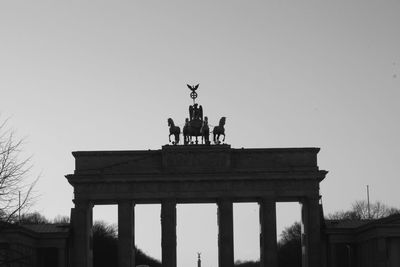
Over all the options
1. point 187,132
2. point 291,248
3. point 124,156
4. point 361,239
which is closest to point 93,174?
point 124,156

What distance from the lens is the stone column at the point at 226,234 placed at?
89.2m

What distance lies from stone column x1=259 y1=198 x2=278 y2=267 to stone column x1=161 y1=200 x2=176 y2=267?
8.16 meters

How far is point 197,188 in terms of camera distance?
8938 centimetres

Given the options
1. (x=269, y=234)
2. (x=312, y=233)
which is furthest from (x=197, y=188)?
(x=312, y=233)

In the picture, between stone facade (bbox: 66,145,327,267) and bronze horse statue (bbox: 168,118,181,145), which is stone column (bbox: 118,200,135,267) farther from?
bronze horse statue (bbox: 168,118,181,145)

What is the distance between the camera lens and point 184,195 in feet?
293

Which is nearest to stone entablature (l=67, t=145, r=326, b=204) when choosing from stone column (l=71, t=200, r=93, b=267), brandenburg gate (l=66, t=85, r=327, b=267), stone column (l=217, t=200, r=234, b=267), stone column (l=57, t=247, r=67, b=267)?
A: brandenburg gate (l=66, t=85, r=327, b=267)

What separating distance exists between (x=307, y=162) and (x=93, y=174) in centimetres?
1967

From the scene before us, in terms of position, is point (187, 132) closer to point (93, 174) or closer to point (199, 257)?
point (93, 174)

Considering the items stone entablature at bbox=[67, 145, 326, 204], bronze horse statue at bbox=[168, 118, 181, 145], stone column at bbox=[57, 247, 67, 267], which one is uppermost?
bronze horse statue at bbox=[168, 118, 181, 145]

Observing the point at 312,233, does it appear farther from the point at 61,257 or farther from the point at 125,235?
the point at 61,257

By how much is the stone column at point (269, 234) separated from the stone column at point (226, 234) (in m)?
3.00

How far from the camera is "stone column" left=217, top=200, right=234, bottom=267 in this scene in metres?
89.2

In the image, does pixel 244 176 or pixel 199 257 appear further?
pixel 199 257
